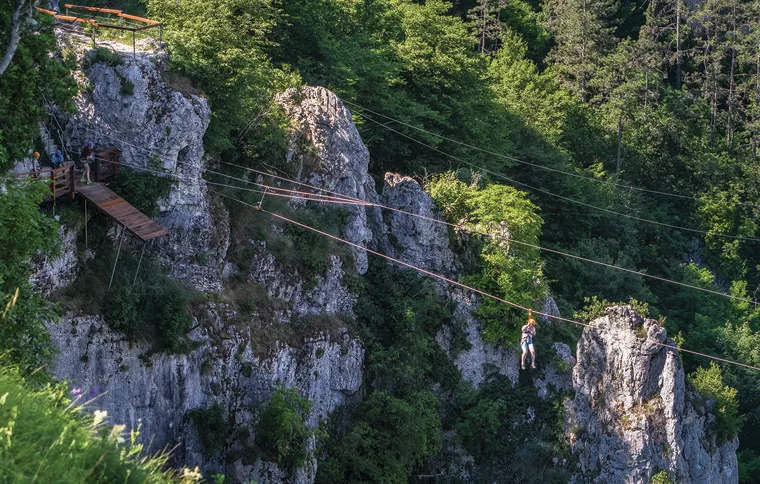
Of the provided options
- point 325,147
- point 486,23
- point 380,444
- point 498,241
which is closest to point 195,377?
point 380,444

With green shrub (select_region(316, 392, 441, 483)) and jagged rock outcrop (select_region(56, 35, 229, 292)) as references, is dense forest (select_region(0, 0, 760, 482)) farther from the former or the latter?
jagged rock outcrop (select_region(56, 35, 229, 292))

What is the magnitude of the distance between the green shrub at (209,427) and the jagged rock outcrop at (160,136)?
3.10m

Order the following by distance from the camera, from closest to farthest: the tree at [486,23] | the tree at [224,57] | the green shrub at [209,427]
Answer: the green shrub at [209,427], the tree at [224,57], the tree at [486,23]

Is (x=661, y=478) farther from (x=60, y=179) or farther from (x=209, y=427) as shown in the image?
(x=60, y=179)

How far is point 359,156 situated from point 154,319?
32.2ft

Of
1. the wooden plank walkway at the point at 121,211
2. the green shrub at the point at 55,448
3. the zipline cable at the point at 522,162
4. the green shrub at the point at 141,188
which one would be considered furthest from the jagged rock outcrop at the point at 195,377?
the zipline cable at the point at 522,162

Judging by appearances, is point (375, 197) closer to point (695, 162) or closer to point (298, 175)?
point (298, 175)

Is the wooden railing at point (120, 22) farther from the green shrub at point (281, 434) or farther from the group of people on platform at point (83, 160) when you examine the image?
the green shrub at point (281, 434)

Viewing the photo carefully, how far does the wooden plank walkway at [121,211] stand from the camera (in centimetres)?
1789

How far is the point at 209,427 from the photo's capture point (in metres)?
18.7

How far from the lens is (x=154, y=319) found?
1848cm

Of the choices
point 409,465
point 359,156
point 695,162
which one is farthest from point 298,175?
point 695,162

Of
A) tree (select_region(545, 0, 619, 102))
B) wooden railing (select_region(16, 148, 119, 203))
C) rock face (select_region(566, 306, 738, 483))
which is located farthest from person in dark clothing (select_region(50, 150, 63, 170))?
tree (select_region(545, 0, 619, 102))

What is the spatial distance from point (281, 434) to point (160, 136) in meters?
7.39
